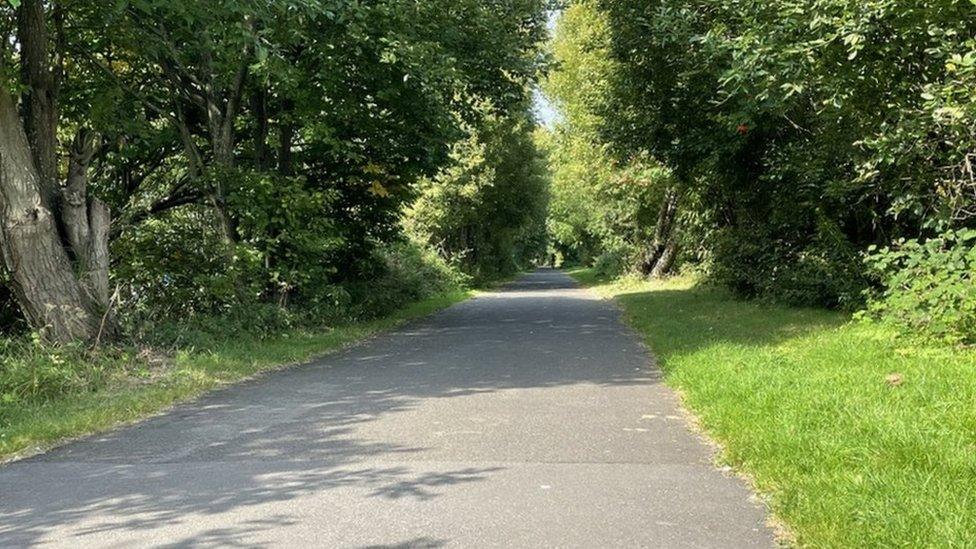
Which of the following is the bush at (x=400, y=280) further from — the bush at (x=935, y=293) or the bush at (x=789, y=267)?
the bush at (x=935, y=293)

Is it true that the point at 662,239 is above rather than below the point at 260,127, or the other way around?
below

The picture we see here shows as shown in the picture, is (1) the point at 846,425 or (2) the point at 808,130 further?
(2) the point at 808,130

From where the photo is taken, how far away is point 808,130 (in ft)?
51.5

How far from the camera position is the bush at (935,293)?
8.84m

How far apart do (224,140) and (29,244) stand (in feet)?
17.1

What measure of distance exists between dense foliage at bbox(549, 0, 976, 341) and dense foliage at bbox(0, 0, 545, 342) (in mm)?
3633

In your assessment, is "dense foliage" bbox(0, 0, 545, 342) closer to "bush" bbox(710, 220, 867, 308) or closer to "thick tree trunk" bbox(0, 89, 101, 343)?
"thick tree trunk" bbox(0, 89, 101, 343)


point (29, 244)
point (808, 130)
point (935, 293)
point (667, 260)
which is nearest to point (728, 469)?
point (935, 293)

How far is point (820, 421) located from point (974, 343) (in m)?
4.08

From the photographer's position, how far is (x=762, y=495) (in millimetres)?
4883

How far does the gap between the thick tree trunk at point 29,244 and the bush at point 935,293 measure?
35.4ft

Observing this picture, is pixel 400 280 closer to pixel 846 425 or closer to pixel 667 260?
pixel 667 260

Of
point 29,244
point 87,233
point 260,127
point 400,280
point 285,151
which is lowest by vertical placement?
point 400,280

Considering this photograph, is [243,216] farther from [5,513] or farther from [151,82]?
[5,513]
